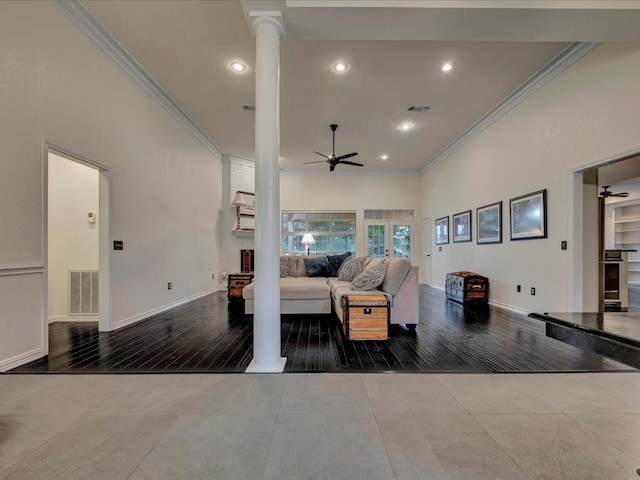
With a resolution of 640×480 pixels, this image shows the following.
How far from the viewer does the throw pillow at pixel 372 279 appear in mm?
3555

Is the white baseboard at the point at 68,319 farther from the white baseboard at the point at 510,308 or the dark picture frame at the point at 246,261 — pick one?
the white baseboard at the point at 510,308

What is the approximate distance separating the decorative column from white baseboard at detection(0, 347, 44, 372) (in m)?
1.94

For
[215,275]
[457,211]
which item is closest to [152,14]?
[215,275]

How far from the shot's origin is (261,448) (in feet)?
4.68

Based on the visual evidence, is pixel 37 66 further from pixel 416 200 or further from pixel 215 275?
pixel 416 200

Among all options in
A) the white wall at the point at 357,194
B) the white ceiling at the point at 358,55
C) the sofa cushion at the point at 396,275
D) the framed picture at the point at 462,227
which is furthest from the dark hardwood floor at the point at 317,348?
the white wall at the point at 357,194

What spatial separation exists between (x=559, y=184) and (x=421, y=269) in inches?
195

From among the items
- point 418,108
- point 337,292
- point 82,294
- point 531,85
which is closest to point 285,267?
point 337,292

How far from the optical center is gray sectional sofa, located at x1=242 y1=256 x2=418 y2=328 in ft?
11.3

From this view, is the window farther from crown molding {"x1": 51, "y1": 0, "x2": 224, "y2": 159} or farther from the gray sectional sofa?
crown molding {"x1": 51, "y1": 0, "x2": 224, "y2": 159}

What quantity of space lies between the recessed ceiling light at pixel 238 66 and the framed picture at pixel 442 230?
532 centimetres

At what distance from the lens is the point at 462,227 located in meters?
6.03

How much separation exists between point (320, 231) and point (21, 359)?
6.61 metres

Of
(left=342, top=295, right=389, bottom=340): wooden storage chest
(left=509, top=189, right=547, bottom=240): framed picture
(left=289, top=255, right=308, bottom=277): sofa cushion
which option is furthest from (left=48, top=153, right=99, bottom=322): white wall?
(left=509, top=189, right=547, bottom=240): framed picture
